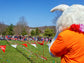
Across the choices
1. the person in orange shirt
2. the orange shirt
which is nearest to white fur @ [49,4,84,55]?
the person in orange shirt

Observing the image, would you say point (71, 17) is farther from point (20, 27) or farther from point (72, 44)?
point (20, 27)

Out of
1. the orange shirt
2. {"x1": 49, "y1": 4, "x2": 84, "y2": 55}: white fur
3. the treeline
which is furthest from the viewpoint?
the treeline

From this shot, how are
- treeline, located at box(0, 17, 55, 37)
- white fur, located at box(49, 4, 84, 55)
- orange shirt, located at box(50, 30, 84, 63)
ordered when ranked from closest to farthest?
orange shirt, located at box(50, 30, 84, 63)
white fur, located at box(49, 4, 84, 55)
treeline, located at box(0, 17, 55, 37)

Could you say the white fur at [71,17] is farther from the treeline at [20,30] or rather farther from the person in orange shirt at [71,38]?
the treeline at [20,30]

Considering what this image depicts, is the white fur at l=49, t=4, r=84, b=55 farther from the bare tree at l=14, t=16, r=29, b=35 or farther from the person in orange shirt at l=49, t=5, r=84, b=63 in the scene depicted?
the bare tree at l=14, t=16, r=29, b=35

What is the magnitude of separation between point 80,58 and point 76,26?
0.43 m

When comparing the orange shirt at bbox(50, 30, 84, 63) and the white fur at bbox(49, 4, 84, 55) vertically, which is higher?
the white fur at bbox(49, 4, 84, 55)

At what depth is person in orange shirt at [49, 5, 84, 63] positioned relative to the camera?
1459 mm

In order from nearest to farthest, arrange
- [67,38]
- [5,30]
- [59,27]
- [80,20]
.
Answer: [67,38]
[80,20]
[59,27]
[5,30]

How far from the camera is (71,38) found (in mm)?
1451

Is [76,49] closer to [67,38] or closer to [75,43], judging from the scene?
[75,43]

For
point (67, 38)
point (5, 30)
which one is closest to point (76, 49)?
point (67, 38)

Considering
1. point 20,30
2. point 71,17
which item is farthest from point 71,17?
point 20,30

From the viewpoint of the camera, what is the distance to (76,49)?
147 cm
